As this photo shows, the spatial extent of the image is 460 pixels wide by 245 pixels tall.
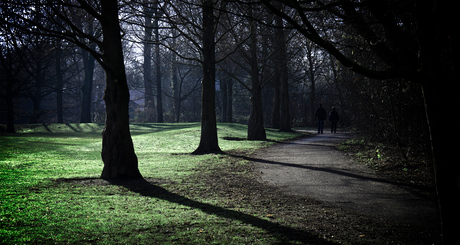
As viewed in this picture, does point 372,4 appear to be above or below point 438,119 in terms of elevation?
above

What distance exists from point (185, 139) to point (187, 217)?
52.5 ft

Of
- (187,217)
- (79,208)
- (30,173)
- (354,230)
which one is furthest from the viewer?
(30,173)

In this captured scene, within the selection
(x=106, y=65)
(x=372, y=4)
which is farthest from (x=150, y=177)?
(x=372, y=4)

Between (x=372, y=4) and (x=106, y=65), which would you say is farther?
(x=106, y=65)

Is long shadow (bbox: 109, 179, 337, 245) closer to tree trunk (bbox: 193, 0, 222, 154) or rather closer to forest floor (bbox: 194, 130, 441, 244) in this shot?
forest floor (bbox: 194, 130, 441, 244)

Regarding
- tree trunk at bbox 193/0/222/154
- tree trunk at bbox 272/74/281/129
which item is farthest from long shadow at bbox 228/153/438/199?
tree trunk at bbox 272/74/281/129

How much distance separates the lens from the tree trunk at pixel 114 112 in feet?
27.1

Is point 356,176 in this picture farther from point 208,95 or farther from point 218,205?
point 208,95

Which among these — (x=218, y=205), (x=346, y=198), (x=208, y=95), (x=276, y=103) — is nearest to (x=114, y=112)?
(x=218, y=205)

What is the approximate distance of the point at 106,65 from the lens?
8.23 metres

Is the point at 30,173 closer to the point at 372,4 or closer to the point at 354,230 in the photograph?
the point at 354,230

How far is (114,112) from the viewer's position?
327 inches

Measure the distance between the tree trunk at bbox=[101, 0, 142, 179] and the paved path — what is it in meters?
3.45

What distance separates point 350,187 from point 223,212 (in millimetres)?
3185
